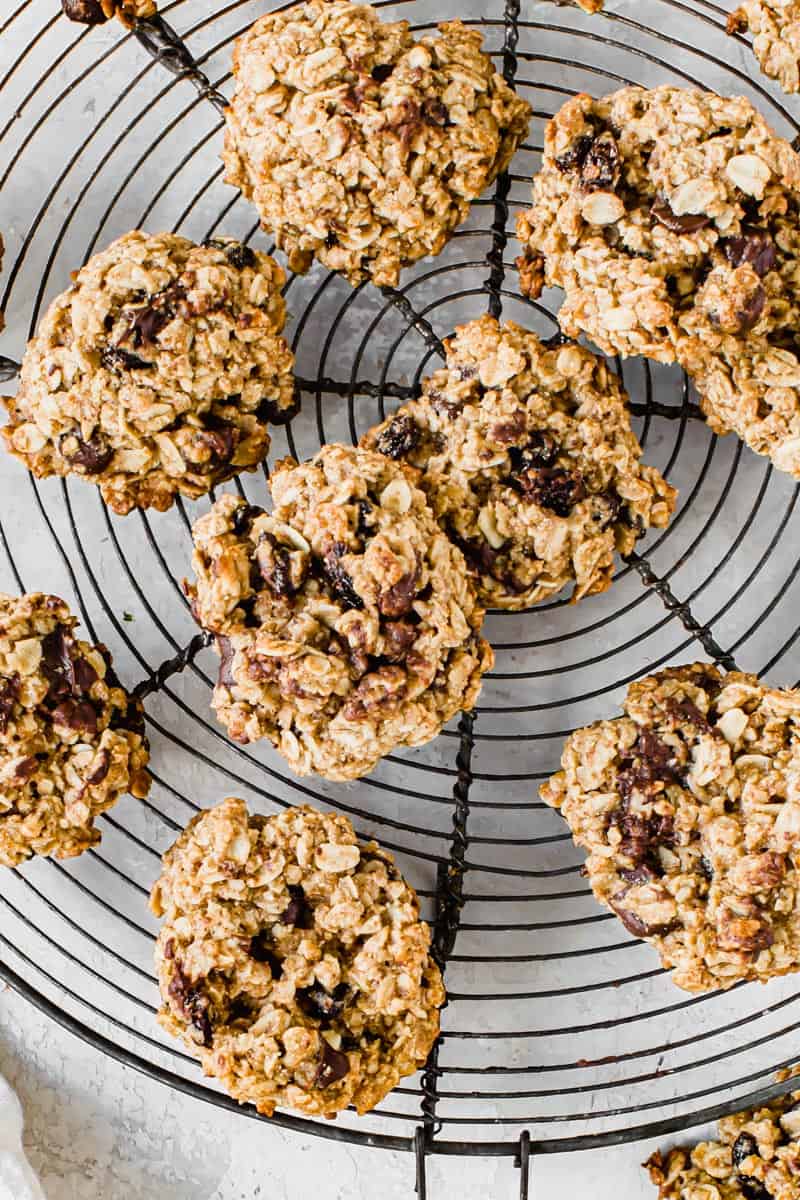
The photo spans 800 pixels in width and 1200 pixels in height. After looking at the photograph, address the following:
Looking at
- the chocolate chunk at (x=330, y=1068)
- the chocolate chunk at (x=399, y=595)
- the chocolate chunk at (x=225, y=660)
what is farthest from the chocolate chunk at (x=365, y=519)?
the chocolate chunk at (x=330, y=1068)

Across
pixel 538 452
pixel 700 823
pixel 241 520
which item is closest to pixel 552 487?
pixel 538 452

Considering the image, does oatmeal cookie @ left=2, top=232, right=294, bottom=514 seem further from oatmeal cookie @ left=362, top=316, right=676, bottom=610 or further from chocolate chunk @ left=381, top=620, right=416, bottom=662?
chocolate chunk @ left=381, top=620, right=416, bottom=662

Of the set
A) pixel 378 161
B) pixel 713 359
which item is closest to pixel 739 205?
pixel 713 359

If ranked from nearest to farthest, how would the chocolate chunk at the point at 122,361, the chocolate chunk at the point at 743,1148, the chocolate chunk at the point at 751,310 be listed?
the chocolate chunk at the point at 751,310, the chocolate chunk at the point at 122,361, the chocolate chunk at the point at 743,1148

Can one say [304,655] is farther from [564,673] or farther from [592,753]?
[564,673]

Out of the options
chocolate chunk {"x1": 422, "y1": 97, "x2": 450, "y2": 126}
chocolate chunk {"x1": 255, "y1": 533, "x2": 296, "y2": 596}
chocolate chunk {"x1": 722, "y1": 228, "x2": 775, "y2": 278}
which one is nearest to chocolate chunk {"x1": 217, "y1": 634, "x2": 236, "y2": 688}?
chocolate chunk {"x1": 255, "y1": 533, "x2": 296, "y2": 596}

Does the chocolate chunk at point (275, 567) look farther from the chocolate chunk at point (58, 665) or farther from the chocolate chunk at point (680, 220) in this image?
the chocolate chunk at point (680, 220)
